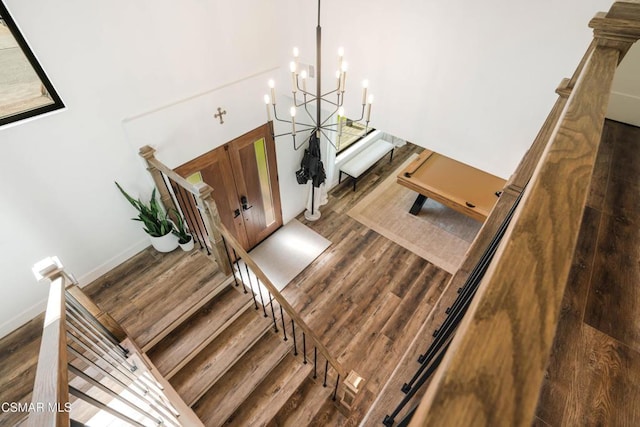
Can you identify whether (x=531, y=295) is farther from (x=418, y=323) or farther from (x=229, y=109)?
(x=418, y=323)

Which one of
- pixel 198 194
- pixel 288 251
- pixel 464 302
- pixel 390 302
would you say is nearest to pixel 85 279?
pixel 198 194

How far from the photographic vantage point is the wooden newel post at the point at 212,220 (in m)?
2.58

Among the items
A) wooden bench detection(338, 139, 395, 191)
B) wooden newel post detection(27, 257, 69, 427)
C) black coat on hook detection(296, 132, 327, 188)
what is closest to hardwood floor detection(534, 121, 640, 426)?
wooden newel post detection(27, 257, 69, 427)

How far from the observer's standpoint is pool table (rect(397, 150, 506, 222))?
5.17 m

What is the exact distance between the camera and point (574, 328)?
4.18ft

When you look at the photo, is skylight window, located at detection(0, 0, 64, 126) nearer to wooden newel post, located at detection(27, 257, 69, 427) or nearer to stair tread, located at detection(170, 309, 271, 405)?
wooden newel post, located at detection(27, 257, 69, 427)

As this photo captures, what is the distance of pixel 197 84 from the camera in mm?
3316

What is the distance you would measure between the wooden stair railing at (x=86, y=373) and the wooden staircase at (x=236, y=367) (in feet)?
0.65

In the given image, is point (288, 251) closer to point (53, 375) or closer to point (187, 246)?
point (187, 246)

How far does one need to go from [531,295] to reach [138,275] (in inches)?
140

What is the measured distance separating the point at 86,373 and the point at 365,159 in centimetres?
576

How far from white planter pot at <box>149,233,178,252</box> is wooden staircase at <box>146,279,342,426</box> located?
78cm

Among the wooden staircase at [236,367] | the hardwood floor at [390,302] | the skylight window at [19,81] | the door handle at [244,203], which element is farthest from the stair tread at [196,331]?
the skylight window at [19,81]

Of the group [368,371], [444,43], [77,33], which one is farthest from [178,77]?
[368,371]
